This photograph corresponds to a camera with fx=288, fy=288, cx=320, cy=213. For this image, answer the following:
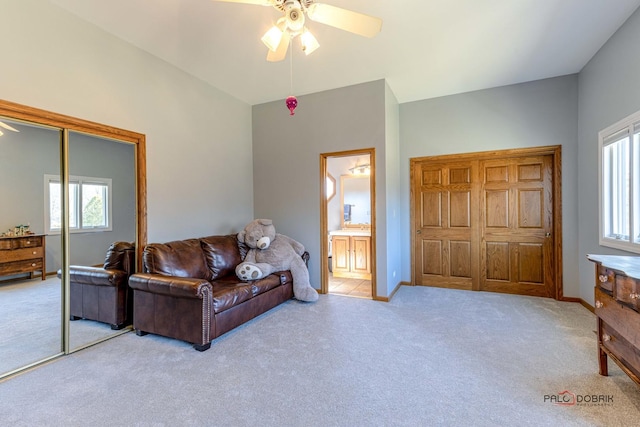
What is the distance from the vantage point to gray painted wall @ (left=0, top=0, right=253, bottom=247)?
7.62ft

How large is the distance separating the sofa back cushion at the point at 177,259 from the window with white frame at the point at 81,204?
51 cm

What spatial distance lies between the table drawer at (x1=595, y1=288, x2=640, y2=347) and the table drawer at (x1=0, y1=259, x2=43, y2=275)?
14.4 feet

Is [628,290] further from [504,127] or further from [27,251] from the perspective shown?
[27,251]

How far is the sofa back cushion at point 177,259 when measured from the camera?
297 cm

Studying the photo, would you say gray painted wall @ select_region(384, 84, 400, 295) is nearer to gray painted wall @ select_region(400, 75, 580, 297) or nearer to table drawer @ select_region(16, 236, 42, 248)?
gray painted wall @ select_region(400, 75, 580, 297)

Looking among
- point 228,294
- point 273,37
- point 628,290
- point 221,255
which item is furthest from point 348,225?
point 628,290

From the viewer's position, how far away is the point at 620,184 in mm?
3002

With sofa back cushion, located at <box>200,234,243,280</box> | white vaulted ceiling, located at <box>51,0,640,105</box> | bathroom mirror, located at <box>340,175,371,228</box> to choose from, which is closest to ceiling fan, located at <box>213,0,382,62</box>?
white vaulted ceiling, located at <box>51,0,640,105</box>

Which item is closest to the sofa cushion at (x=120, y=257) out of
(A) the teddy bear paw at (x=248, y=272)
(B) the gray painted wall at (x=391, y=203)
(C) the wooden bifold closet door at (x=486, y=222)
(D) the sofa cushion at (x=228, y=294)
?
(D) the sofa cushion at (x=228, y=294)

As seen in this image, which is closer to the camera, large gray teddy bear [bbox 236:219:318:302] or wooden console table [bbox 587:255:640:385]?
wooden console table [bbox 587:255:640:385]

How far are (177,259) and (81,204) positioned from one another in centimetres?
100

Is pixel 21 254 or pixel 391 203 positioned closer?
pixel 21 254

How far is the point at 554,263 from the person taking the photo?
3.97m

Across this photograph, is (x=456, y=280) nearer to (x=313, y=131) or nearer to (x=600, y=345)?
(x=600, y=345)
